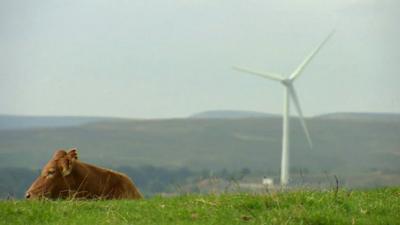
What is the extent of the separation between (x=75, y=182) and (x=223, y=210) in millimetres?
4959

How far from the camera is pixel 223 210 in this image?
12.3 m

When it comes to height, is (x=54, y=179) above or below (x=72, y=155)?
below

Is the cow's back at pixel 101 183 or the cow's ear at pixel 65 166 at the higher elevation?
the cow's ear at pixel 65 166

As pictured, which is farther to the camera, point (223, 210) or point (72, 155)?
point (72, 155)

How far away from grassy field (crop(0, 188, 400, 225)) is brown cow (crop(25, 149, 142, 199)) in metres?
2.44

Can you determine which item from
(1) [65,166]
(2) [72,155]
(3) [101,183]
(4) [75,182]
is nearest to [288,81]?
(3) [101,183]

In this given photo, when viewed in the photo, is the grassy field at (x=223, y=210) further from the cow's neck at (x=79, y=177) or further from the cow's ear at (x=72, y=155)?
the cow's ear at (x=72, y=155)

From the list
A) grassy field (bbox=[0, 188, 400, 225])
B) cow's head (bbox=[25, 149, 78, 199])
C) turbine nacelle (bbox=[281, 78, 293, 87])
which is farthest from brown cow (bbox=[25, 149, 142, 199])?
turbine nacelle (bbox=[281, 78, 293, 87])

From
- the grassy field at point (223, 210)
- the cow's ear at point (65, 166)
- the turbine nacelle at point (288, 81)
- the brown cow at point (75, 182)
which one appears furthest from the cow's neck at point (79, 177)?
the turbine nacelle at point (288, 81)

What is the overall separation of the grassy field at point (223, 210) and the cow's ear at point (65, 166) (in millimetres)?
2501

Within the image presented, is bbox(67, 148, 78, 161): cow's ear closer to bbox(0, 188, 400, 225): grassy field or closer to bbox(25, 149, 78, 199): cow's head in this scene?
bbox(25, 149, 78, 199): cow's head

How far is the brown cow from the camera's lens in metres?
16.2

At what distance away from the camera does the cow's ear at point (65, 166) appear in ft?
53.1

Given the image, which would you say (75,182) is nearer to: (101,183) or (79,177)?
(79,177)
